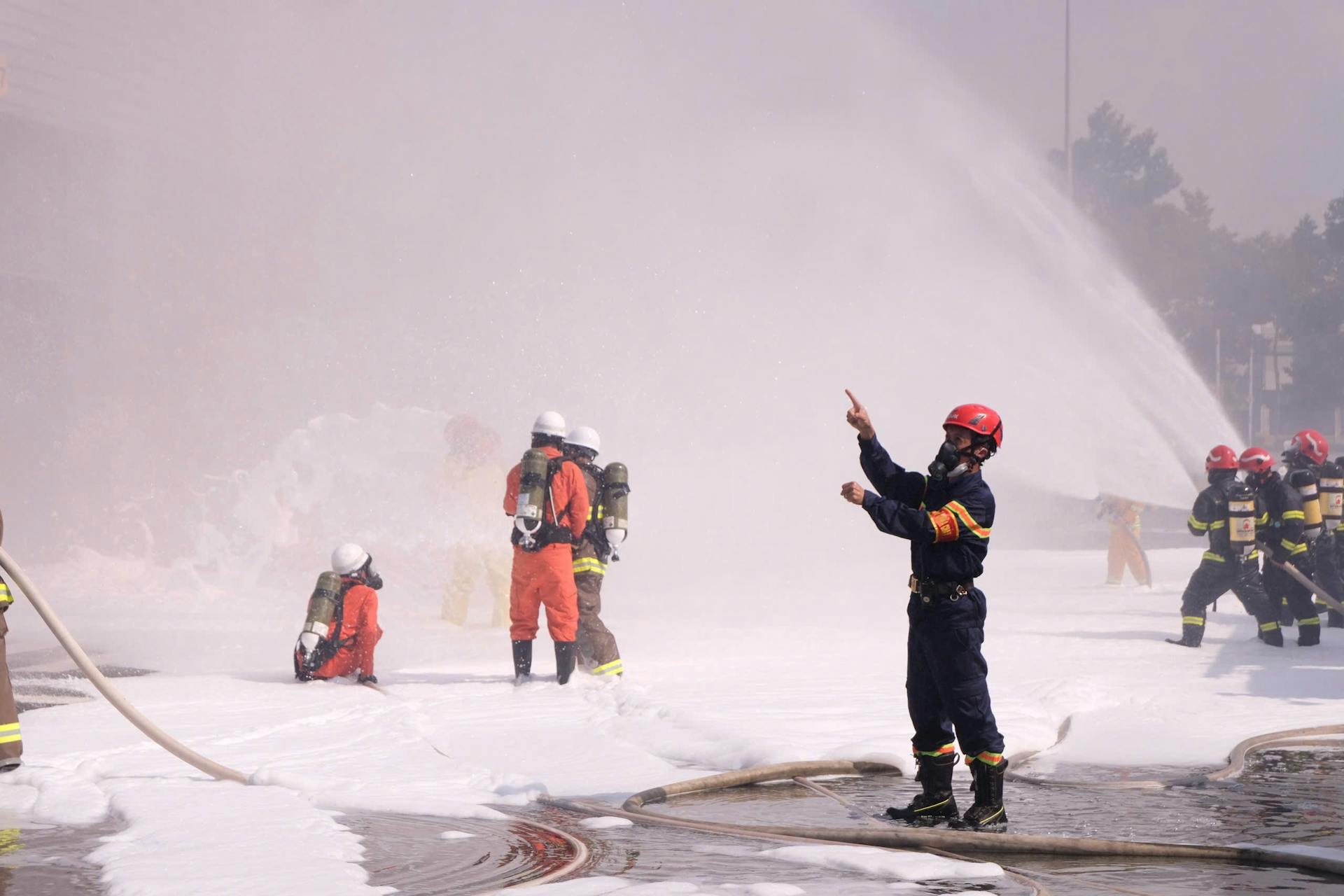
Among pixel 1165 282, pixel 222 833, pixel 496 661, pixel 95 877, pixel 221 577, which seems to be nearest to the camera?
pixel 95 877

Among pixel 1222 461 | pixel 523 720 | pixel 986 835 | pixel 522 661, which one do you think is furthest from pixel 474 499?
pixel 986 835

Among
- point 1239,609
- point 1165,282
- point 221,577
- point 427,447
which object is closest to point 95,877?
point 1239,609

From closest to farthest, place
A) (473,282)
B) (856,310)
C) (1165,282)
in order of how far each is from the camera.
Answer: (856,310), (473,282), (1165,282)

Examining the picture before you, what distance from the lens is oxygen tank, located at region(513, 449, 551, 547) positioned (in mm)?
9203

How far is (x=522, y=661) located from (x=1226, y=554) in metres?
5.92

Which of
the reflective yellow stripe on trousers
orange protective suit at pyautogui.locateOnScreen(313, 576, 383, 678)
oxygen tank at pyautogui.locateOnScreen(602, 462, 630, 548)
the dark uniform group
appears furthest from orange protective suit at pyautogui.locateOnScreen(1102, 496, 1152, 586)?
orange protective suit at pyautogui.locateOnScreen(313, 576, 383, 678)

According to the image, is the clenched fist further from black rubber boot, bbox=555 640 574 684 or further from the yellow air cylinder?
the yellow air cylinder

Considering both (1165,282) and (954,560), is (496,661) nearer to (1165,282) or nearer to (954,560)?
(954,560)

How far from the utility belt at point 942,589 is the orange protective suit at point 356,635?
17.3ft

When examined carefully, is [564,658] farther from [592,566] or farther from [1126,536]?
[1126,536]

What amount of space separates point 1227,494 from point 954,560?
717cm

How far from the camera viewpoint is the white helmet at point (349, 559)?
9492mm

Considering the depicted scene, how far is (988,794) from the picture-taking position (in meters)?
5.11

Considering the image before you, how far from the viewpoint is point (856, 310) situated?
2753 cm
